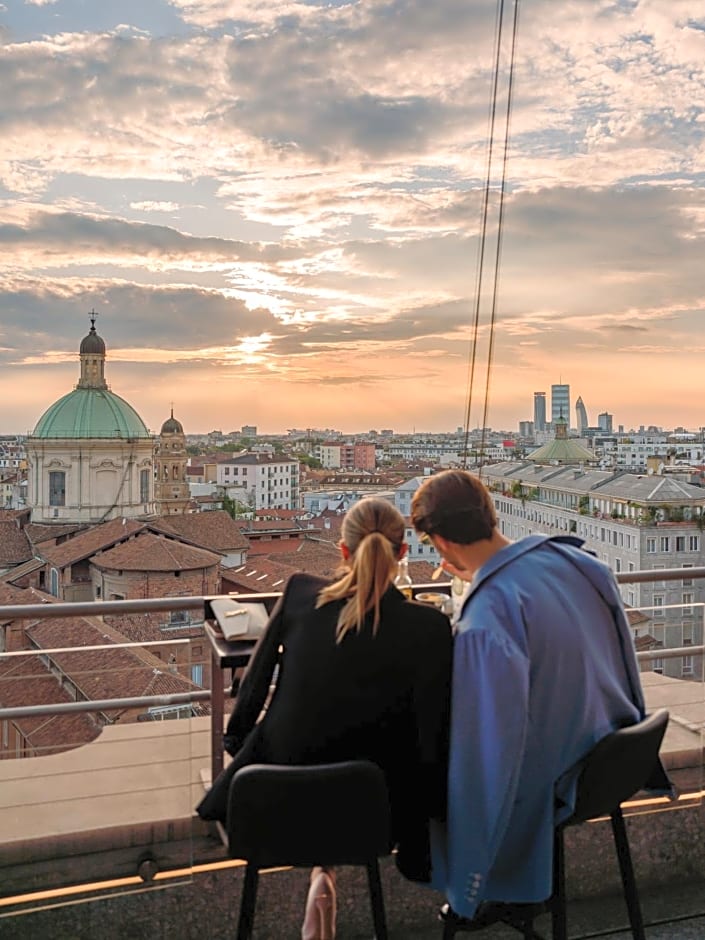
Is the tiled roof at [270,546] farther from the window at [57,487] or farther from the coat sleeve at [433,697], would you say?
the coat sleeve at [433,697]

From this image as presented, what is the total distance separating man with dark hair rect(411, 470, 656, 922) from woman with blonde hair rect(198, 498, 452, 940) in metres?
0.04

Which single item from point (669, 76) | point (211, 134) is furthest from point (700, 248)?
point (211, 134)

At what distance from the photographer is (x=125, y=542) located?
103ft

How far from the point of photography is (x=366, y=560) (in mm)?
1422

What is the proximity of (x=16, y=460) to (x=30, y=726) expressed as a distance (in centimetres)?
4993

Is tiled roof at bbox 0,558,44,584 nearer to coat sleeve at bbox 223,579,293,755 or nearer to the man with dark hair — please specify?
coat sleeve at bbox 223,579,293,755

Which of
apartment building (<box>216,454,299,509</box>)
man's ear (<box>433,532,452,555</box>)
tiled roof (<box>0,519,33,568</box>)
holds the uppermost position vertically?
man's ear (<box>433,532,452,555</box>)

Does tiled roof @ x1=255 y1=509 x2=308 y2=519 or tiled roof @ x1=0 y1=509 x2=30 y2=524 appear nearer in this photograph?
tiled roof @ x1=255 y1=509 x2=308 y2=519

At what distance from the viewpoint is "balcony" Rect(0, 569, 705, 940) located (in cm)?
188

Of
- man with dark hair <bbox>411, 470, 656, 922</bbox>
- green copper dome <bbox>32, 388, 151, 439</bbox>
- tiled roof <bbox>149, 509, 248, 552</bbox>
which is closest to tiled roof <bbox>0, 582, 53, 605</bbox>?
tiled roof <bbox>149, 509, 248, 552</bbox>

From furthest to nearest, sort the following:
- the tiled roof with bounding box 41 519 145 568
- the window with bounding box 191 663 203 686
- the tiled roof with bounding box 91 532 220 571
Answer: the tiled roof with bounding box 41 519 145 568 < the tiled roof with bounding box 91 532 220 571 < the window with bounding box 191 663 203 686

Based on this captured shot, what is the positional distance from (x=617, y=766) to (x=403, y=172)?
8.81 metres

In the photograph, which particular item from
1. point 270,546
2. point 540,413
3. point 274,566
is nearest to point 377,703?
point 540,413

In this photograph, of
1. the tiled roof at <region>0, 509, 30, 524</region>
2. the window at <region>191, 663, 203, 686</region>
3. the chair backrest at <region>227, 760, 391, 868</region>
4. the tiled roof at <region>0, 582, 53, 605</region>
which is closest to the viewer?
the chair backrest at <region>227, 760, 391, 868</region>
